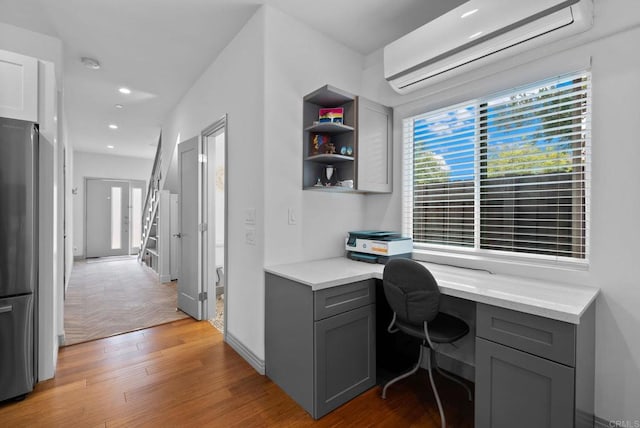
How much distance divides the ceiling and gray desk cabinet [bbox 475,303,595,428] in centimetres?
217

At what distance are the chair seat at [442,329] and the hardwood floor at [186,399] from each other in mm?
513

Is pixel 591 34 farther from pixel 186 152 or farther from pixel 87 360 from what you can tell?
pixel 87 360

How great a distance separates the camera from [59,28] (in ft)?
8.39

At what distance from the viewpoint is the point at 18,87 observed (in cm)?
197

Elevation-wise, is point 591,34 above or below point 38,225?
above

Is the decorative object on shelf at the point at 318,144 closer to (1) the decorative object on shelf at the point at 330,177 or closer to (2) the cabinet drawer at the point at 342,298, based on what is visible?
(1) the decorative object on shelf at the point at 330,177

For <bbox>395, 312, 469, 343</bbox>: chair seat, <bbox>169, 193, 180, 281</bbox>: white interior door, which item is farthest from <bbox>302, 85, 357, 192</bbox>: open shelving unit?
<bbox>169, 193, 180, 281</bbox>: white interior door

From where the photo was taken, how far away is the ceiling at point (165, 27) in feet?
7.45

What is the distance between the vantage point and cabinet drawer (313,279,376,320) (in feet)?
5.89

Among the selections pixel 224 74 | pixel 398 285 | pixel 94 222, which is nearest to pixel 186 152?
pixel 224 74

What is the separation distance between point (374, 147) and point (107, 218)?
8215mm

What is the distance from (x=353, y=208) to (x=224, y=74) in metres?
1.79

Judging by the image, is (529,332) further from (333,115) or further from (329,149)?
(333,115)

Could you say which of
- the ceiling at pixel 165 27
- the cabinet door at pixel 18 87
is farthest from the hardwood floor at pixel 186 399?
the ceiling at pixel 165 27
